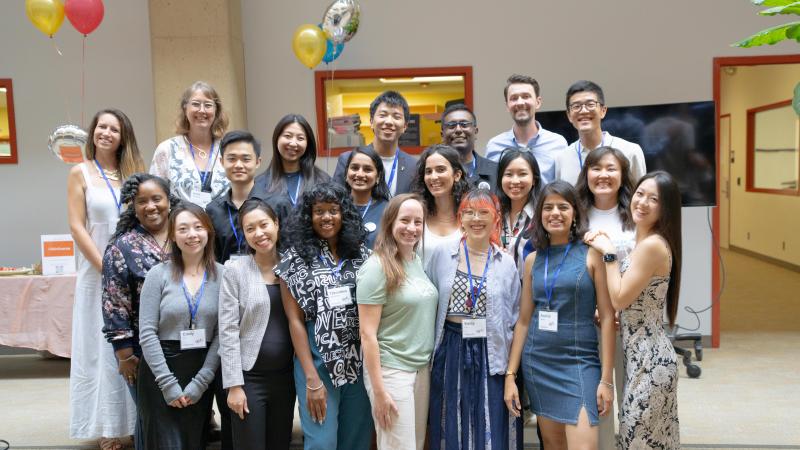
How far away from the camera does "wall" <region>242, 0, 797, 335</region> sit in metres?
5.51

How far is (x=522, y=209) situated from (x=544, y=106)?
9.28 feet

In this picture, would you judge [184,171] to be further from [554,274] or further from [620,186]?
[620,186]

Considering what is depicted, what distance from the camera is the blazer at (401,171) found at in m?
3.30

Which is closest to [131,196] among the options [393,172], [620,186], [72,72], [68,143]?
[393,172]

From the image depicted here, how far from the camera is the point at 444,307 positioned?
105 inches

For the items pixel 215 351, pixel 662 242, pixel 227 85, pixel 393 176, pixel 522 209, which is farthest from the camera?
pixel 227 85

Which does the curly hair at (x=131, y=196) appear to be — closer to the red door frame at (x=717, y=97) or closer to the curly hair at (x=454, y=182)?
the curly hair at (x=454, y=182)

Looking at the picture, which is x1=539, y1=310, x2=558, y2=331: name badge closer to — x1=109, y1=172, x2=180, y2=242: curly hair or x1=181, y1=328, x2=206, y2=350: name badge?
x1=181, y1=328, x2=206, y2=350: name badge

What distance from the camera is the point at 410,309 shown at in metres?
2.59

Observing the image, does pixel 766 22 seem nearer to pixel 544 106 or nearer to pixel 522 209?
pixel 544 106

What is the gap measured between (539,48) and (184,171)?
11.4ft

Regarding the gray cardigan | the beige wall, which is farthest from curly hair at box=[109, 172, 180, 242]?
the beige wall

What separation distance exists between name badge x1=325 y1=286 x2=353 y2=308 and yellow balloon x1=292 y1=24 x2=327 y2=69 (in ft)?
9.21

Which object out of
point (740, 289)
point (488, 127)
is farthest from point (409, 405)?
point (740, 289)
